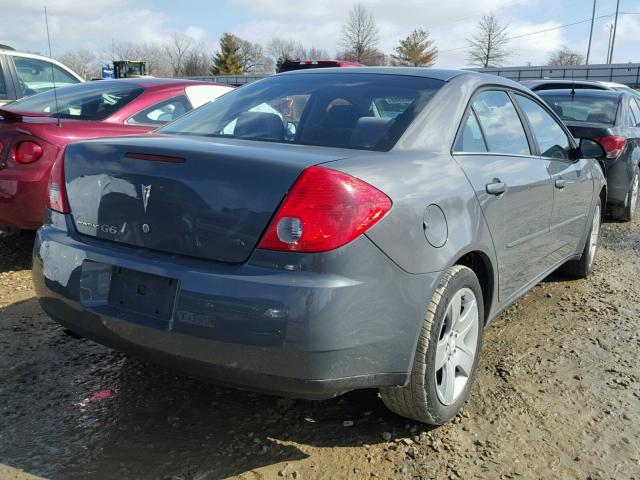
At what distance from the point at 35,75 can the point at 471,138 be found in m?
7.04

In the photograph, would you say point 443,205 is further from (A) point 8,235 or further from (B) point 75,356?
(A) point 8,235

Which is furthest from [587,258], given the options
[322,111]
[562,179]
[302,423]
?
[302,423]

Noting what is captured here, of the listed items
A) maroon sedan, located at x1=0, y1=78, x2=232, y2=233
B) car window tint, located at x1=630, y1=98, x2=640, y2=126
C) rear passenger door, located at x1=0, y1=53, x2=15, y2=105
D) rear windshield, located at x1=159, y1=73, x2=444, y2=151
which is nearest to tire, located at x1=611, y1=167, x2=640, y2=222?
car window tint, located at x1=630, y1=98, x2=640, y2=126

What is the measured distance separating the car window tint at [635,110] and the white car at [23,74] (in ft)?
23.6

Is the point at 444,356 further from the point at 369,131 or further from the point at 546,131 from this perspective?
the point at 546,131

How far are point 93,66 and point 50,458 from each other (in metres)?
53.5

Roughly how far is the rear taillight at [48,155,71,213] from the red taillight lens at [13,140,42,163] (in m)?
1.79

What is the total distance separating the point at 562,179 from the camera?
3.64 m

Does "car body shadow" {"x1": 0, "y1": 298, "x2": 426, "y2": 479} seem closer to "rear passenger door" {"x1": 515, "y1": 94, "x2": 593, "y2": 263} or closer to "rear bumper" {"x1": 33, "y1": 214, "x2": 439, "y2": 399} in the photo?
"rear bumper" {"x1": 33, "y1": 214, "x2": 439, "y2": 399}

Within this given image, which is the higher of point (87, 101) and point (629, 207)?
point (87, 101)

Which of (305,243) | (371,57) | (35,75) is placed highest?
(371,57)

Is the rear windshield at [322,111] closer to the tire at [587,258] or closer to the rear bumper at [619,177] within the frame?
the tire at [587,258]

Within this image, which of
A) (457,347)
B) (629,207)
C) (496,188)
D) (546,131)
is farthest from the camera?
(629,207)

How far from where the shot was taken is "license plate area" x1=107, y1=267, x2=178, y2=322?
80.9 inches
